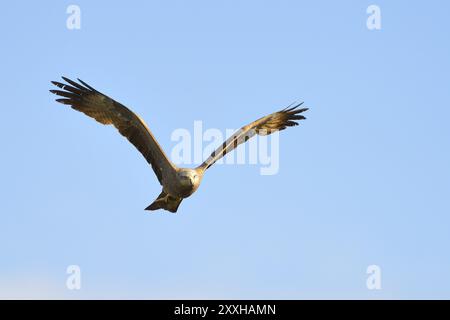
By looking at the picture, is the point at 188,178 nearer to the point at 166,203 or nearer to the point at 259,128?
the point at 166,203

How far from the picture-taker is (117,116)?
15719 mm

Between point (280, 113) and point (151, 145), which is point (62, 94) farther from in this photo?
point (280, 113)

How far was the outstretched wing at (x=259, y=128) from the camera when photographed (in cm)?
1620

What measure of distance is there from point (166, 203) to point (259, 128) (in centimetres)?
341

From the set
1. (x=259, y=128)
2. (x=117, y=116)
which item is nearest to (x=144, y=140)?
(x=117, y=116)

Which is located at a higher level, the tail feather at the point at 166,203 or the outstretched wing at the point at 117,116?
the outstretched wing at the point at 117,116

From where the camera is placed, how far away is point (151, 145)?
15602mm

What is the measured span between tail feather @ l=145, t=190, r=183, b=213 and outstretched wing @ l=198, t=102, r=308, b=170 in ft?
2.86

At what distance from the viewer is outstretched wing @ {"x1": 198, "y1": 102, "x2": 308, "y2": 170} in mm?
16203

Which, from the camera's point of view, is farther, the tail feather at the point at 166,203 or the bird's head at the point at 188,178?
the tail feather at the point at 166,203

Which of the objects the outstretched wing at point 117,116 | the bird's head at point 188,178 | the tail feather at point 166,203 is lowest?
the tail feather at point 166,203
